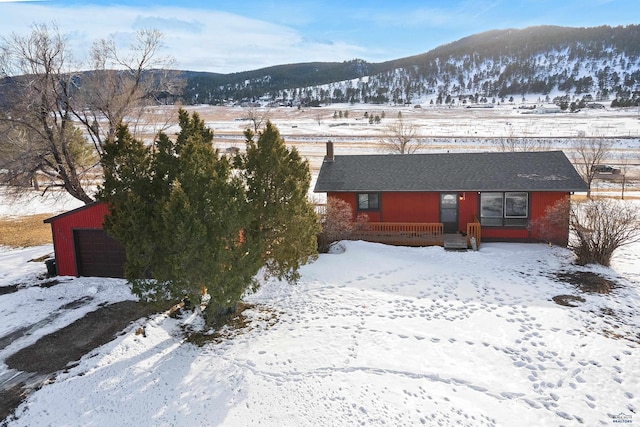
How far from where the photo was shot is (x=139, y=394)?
8812 mm

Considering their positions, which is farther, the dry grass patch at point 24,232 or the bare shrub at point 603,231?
the dry grass patch at point 24,232

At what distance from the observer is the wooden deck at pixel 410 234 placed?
1834 centimetres

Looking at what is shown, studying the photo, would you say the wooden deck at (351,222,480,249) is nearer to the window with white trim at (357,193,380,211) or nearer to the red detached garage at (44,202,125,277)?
the window with white trim at (357,193,380,211)

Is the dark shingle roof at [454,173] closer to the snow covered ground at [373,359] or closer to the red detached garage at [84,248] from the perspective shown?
the snow covered ground at [373,359]

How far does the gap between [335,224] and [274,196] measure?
6.26 m

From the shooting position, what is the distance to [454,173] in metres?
20.0

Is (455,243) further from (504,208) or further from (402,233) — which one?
(504,208)

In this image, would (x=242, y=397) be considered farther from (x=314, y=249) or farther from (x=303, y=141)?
(x=303, y=141)

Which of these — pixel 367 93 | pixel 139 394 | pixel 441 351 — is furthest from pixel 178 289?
pixel 367 93

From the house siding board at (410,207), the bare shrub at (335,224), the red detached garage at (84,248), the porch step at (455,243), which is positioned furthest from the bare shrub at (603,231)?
the red detached garage at (84,248)

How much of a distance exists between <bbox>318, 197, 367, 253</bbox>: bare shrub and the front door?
401 centimetres

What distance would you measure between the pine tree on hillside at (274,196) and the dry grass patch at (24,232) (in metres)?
15.3

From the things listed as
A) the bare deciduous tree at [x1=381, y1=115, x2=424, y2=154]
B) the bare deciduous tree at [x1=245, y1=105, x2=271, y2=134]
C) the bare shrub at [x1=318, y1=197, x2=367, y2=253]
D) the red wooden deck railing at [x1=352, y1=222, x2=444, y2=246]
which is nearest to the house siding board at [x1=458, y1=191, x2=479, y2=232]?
the red wooden deck railing at [x1=352, y1=222, x2=444, y2=246]

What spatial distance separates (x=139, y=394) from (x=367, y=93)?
177m
